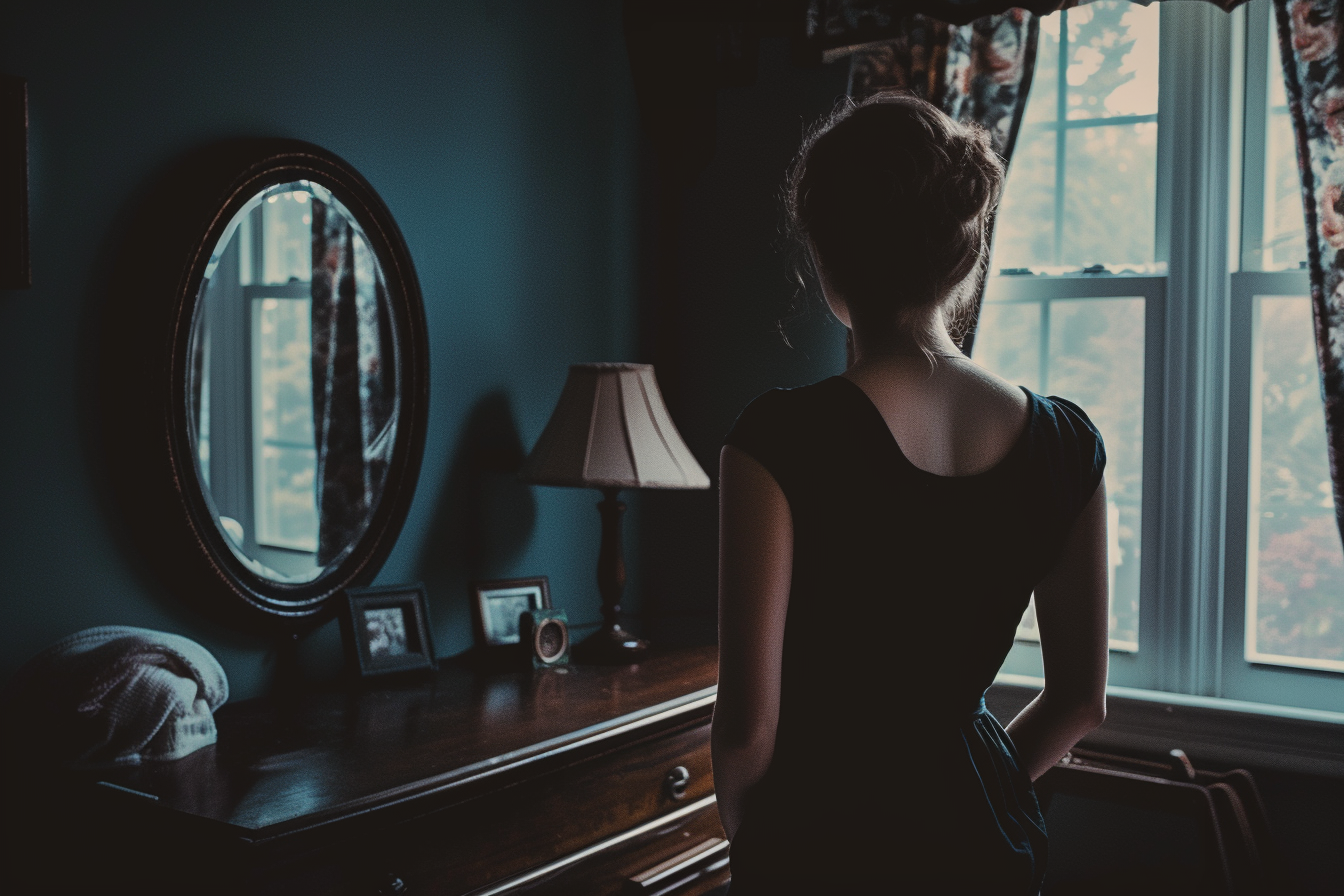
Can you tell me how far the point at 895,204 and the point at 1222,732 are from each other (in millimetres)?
1892

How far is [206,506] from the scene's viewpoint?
6.16ft

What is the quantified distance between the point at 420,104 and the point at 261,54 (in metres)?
0.42

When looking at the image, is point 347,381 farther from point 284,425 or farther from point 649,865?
point 649,865

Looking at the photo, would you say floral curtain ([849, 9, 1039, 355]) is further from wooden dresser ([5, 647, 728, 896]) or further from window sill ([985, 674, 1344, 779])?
wooden dresser ([5, 647, 728, 896])

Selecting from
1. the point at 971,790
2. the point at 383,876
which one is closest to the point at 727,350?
the point at 383,876

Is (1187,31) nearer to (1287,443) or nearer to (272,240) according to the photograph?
(1287,443)

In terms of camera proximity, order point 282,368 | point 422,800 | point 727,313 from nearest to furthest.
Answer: point 422,800, point 282,368, point 727,313

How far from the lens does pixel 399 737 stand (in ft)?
5.82

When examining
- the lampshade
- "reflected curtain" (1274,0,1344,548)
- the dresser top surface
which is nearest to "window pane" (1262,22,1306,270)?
"reflected curtain" (1274,0,1344,548)

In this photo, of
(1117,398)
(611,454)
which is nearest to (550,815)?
(611,454)

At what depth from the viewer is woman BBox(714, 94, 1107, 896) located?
1074mm

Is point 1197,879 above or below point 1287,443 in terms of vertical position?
below

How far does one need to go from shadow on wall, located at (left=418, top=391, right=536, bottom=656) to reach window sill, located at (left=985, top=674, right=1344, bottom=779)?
1.30 m

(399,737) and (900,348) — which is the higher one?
(900,348)
